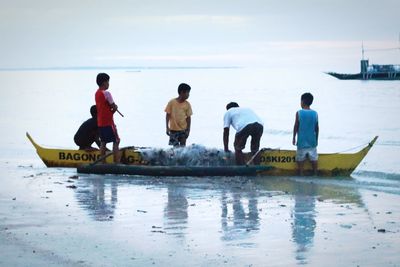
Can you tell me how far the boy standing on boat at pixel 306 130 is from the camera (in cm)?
1308

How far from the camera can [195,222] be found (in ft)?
30.5

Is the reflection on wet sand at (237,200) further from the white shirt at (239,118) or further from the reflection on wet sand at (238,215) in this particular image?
the white shirt at (239,118)

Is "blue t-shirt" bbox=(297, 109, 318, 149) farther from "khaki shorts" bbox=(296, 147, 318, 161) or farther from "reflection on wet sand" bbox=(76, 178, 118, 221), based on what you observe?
"reflection on wet sand" bbox=(76, 178, 118, 221)

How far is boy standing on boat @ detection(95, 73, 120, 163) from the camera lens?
41.8 feet

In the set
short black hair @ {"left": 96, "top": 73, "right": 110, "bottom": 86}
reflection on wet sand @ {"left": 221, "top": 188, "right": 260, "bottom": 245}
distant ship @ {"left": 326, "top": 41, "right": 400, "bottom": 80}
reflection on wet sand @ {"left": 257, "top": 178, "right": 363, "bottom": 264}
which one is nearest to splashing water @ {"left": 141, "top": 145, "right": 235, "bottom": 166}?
reflection on wet sand @ {"left": 257, "top": 178, "right": 363, "bottom": 264}

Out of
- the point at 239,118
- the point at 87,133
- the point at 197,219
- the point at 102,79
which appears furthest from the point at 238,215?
the point at 87,133

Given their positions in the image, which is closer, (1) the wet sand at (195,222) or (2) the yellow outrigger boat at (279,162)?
(1) the wet sand at (195,222)

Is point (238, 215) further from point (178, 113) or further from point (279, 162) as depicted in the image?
point (178, 113)

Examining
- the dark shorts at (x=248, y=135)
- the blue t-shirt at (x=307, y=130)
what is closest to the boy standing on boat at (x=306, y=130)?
the blue t-shirt at (x=307, y=130)

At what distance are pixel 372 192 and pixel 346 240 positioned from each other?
12.4 ft

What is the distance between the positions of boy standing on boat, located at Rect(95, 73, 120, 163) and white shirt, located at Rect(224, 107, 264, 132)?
1831 millimetres

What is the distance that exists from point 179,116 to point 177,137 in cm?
40

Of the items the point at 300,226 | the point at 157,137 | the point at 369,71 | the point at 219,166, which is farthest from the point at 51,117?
the point at 369,71

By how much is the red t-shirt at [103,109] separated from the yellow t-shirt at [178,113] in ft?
3.48
